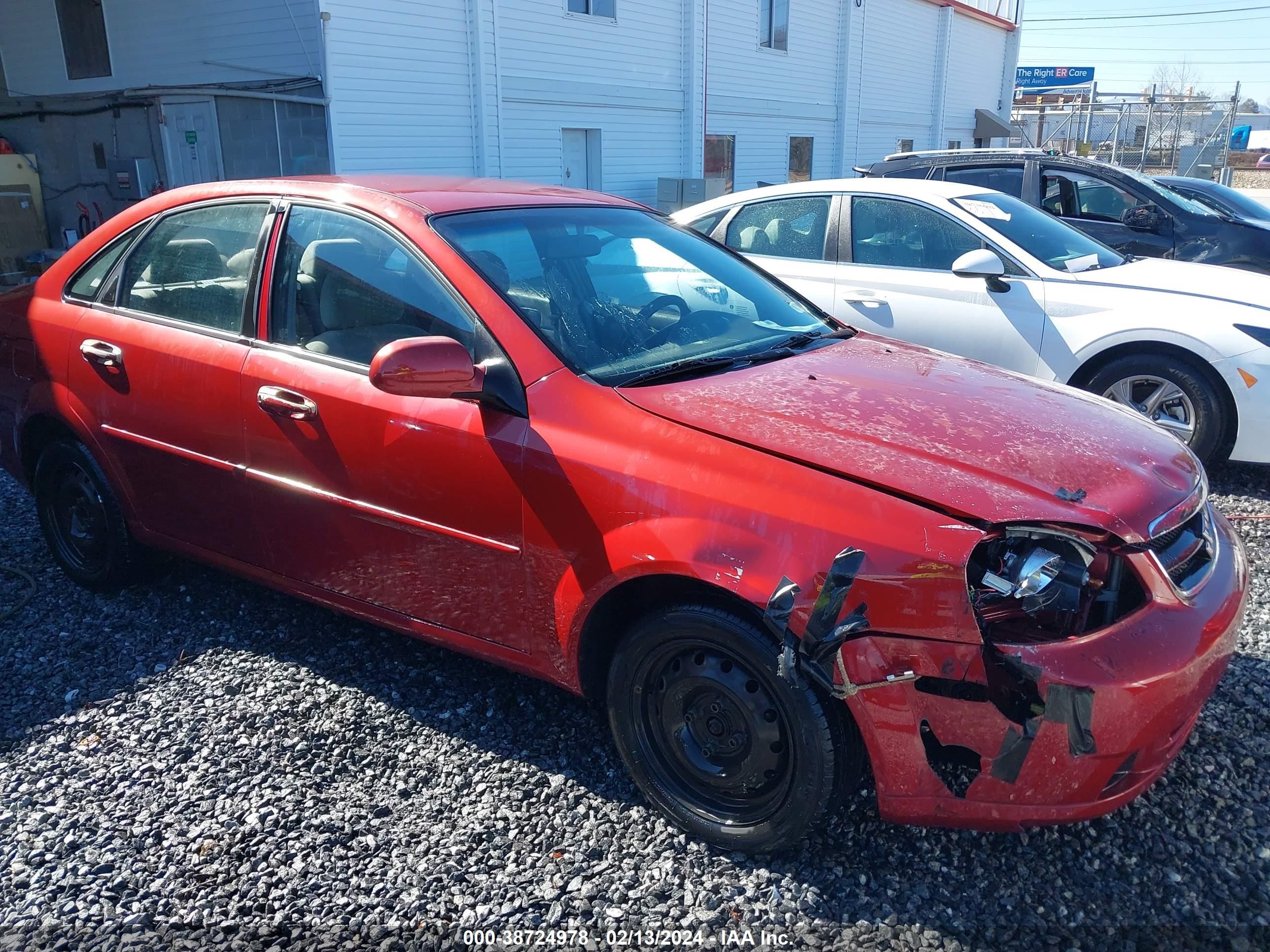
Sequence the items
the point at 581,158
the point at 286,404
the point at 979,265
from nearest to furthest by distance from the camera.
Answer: the point at 286,404 → the point at 979,265 → the point at 581,158

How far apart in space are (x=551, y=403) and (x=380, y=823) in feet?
4.26

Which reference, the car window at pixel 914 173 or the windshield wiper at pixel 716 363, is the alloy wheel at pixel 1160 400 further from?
the car window at pixel 914 173

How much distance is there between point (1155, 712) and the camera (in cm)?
220

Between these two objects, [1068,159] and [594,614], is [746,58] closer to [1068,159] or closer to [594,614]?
[1068,159]

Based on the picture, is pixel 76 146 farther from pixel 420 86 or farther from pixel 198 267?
pixel 198 267

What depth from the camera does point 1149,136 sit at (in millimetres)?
26953

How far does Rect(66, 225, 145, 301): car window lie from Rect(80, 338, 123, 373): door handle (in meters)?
0.25

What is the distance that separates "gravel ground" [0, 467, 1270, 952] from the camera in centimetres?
240

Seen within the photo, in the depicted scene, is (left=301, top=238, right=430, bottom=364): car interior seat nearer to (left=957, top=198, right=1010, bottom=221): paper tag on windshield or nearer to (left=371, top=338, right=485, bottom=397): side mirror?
(left=371, top=338, right=485, bottom=397): side mirror

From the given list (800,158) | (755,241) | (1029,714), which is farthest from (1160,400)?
(800,158)

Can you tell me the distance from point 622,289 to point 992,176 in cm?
635

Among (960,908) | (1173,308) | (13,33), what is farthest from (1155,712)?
(13,33)

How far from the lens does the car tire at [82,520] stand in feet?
13.1

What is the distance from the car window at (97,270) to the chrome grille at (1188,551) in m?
3.79
